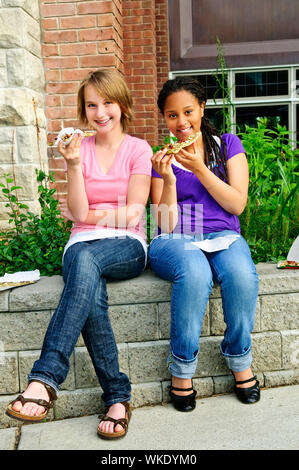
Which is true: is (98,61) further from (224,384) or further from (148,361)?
(224,384)

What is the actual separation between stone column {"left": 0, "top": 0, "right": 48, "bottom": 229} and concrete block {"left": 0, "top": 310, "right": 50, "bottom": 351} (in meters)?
1.19

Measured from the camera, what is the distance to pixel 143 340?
2.33 m

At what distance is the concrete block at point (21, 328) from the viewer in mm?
2258

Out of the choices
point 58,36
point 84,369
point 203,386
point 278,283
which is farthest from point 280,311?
point 58,36

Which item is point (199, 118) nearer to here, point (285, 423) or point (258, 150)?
point (258, 150)

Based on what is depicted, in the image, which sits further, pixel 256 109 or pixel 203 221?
pixel 256 109

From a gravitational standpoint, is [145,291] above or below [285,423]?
above

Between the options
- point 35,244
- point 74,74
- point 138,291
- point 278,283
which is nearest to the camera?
point 138,291

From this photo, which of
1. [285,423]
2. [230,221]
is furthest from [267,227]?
[285,423]

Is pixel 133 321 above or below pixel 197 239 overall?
below

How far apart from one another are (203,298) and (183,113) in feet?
3.01

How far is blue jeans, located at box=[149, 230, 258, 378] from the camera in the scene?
205cm

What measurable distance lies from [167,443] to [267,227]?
145cm

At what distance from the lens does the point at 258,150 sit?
3.25m
